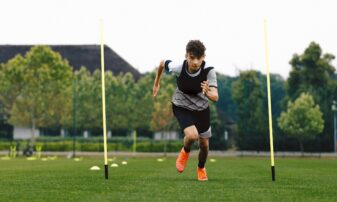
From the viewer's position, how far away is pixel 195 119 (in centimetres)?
1204

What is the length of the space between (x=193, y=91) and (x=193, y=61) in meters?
0.56

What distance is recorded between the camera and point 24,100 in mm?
76438

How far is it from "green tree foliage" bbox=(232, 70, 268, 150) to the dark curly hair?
63.4m

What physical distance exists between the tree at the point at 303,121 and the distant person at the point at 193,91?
58227 millimetres

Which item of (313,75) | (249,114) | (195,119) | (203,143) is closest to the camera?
(195,119)

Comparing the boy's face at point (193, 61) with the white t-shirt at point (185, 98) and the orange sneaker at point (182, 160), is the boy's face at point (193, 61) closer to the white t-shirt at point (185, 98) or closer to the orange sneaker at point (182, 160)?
the white t-shirt at point (185, 98)

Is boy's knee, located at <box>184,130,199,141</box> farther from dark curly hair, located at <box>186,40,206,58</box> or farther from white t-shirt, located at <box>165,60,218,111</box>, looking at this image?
dark curly hair, located at <box>186,40,206,58</box>

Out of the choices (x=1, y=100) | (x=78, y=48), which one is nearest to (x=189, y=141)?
(x=1, y=100)

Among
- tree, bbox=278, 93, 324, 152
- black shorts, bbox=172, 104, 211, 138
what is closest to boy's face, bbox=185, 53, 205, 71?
black shorts, bbox=172, 104, 211, 138

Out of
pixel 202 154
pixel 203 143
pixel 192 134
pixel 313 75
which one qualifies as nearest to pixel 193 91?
pixel 192 134

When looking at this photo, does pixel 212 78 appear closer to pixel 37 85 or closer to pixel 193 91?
pixel 193 91

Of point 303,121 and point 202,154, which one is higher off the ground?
point 303,121

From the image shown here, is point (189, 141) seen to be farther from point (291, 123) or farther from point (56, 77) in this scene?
point (56, 77)

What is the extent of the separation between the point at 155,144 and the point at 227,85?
205 ft
